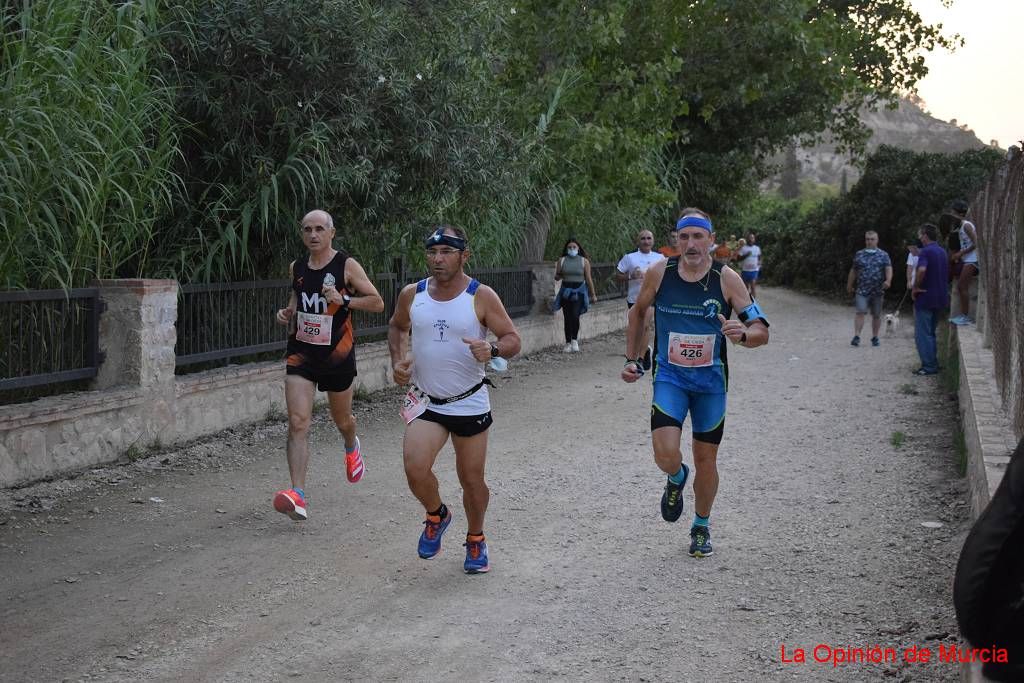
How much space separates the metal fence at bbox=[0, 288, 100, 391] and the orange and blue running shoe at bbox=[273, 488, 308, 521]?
2332 millimetres

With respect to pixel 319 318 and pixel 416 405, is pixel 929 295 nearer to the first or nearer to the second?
pixel 319 318

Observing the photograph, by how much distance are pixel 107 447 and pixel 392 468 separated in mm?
2165

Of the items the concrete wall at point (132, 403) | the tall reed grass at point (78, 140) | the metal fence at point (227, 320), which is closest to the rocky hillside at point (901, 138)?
the metal fence at point (227, 320)

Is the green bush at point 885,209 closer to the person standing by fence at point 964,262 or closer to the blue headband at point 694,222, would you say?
the person standing by fence at point 964,262

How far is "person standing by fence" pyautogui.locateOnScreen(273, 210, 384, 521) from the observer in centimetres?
749

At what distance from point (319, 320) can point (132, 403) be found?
221 cm

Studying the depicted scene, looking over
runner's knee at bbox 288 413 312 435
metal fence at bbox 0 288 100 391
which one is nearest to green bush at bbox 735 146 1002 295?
metal fence at bbox 0 288 100 391

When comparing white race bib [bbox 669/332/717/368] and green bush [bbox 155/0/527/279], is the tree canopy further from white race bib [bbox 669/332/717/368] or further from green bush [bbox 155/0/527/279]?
white race bib [bbox 669/332/717/368]

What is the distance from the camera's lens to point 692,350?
664 cm

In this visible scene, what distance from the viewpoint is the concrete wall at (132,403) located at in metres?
7.89

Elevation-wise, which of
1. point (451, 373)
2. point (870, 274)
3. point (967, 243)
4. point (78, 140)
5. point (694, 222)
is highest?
point (78, 140)

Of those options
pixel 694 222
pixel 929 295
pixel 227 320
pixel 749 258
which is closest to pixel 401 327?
pixel 694 222

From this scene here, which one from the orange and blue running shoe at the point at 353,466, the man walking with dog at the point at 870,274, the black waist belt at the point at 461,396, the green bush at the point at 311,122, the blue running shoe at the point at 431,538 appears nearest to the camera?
the black waist belt at the point at 461,396

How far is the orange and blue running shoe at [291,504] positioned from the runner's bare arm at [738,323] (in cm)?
280
